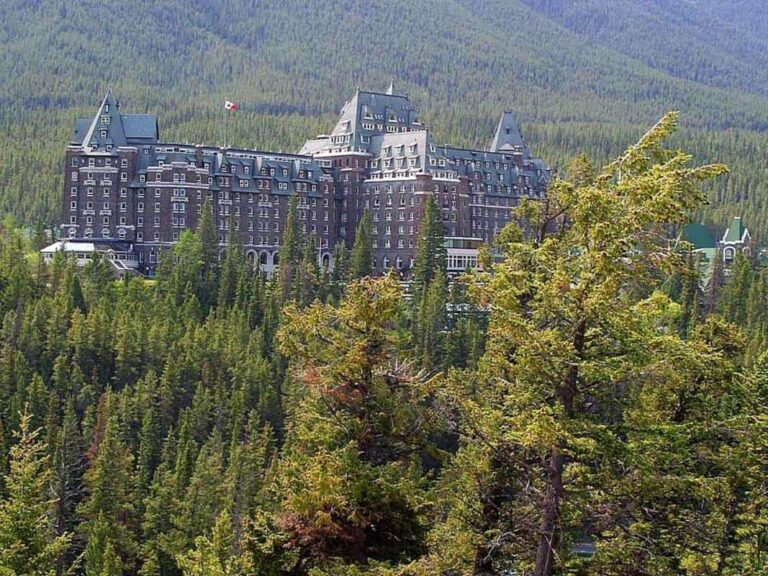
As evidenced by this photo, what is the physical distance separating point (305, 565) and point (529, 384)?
18.9ft

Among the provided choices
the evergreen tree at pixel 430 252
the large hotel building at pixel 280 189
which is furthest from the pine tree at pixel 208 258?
the evergreen tree at pixel 430 252

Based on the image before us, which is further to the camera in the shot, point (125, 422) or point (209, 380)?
point (209, 380)

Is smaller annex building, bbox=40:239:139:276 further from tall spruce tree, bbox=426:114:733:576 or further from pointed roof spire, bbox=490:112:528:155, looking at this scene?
tall spruce tree, bbox=426:114:733:576

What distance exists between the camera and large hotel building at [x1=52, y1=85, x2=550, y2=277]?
108m

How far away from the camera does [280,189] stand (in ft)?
375

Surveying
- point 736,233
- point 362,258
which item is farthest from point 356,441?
point 736,233

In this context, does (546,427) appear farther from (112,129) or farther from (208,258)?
(112,129)

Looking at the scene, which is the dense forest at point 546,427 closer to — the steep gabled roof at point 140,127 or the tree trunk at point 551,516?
the tree trunk at point 551,516

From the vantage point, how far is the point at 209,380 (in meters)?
75.1

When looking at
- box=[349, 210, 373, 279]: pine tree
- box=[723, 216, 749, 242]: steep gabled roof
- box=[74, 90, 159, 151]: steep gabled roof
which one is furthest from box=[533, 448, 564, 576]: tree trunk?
box=[723, 216, 749, 242]: steep gabled roof

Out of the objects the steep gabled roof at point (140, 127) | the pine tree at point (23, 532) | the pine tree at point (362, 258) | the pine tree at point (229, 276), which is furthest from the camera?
the steep gabled roof at point (140, 127)

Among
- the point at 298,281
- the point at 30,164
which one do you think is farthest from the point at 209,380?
the point at 30,164

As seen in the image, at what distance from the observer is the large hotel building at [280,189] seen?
108 meters

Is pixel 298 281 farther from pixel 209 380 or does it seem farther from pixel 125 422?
pixel 125 422
